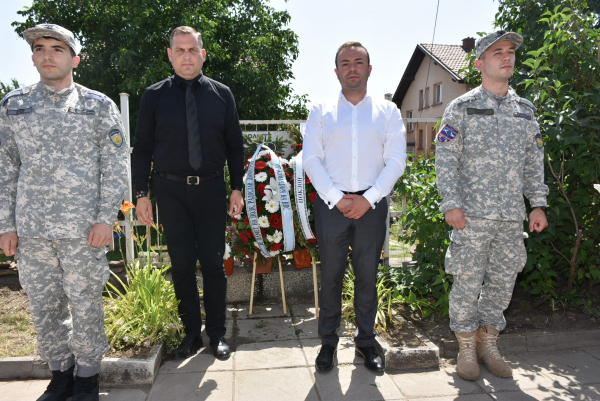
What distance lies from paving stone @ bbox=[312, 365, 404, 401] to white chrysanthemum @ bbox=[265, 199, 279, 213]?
1.39 metres

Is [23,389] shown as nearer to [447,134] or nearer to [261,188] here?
[261,188]

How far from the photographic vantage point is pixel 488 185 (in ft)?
9.20

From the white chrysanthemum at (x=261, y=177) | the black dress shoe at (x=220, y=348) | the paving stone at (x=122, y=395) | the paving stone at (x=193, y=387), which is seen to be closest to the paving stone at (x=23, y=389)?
the paving stone at (x=122, y=395)

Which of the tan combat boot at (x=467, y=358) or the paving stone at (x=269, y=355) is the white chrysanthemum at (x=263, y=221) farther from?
the tan combat boot at (x=467, y=358)

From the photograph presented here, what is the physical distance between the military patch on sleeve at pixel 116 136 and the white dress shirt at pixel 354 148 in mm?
1158

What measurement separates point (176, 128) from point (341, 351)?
6.47 feet

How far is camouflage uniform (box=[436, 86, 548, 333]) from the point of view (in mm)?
2801

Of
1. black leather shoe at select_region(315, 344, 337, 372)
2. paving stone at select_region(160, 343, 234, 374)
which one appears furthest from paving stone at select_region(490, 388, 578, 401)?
paving stone at select_region(160, 343, 234, 374)

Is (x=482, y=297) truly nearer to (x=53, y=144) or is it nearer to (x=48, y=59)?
(x=53, y=144)

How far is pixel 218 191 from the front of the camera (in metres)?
3.12

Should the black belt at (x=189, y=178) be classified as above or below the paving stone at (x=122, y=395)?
above

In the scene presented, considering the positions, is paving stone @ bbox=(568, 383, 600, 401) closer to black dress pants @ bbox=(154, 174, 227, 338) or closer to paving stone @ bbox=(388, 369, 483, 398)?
paving stone @ bbox=(388, 369, 483, 398)

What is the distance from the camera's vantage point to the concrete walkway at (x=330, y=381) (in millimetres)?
2672


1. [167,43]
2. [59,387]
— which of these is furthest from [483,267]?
[167,43]
